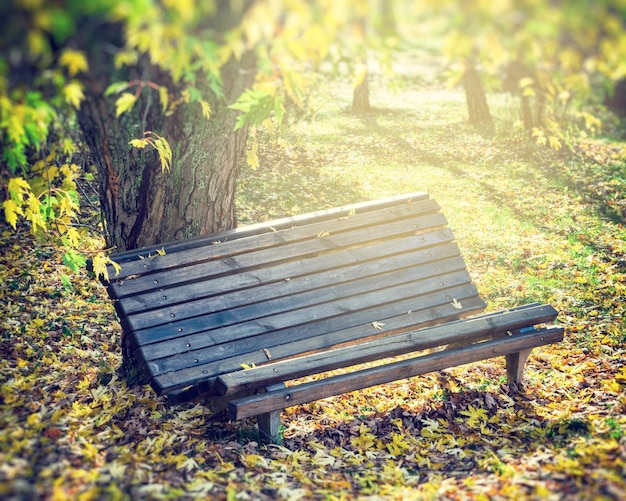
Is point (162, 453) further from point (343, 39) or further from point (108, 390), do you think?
point (343, 39)

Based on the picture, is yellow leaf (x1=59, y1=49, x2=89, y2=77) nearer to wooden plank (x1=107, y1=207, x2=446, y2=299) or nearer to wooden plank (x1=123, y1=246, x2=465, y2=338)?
wooden plank (x1=107, y1=207, x2=446, y2=299)

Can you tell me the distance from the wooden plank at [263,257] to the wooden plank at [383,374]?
3.42 feet

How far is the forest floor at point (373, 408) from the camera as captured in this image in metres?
3.26

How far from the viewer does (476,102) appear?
11234mm

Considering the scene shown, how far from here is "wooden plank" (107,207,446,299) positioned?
13.3 ft

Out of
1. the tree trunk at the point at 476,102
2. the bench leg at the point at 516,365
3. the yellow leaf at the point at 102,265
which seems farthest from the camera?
the tree trunk at the point at 476,102

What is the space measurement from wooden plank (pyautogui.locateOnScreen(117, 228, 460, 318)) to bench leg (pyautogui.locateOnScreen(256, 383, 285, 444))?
2.85 feet

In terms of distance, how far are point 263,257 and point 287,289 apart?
0.30 metres

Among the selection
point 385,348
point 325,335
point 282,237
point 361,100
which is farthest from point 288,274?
point 361,100

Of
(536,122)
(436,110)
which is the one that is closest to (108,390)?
(536,122)

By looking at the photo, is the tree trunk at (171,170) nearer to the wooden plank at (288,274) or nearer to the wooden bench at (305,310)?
the wooden bench at (305,310)

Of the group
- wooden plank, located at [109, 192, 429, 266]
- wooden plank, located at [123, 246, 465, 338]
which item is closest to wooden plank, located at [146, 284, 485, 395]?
wooden plank, located at [123, 246, 465, 338]

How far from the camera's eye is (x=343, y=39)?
3295 mm

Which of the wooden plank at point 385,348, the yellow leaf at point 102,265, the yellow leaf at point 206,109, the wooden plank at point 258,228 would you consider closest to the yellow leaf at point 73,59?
the yellow leaf at point 206,109
